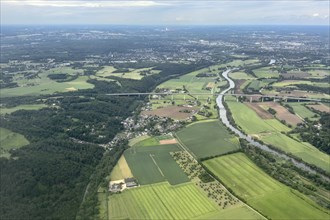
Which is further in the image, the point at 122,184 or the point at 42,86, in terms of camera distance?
the point at 42,86

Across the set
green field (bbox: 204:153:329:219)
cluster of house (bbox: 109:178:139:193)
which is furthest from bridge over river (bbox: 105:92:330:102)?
cluster of house (bbox: 109:178:139:193)

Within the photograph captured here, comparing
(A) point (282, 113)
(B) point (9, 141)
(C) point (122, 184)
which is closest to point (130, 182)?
(C) point (122, 184)

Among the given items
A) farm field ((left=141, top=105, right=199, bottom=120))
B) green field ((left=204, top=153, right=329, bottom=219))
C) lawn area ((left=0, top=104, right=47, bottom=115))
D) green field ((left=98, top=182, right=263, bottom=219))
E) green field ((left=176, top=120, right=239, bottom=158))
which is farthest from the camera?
lawn area ((left=0, top=104, right=47, bottom=115))

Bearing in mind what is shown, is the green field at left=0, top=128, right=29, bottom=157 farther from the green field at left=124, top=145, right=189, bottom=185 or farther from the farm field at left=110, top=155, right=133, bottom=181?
the green field at left=124, top=145, right=189, bottom=185

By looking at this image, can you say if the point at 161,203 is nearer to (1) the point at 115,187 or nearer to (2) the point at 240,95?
(1) the point at 115,187

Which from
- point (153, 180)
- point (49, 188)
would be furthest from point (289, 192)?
point (49, 188)

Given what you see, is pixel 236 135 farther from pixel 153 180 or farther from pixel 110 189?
pixel 110 189

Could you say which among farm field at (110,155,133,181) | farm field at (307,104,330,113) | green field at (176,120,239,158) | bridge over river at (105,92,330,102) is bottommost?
farm field at (110,155,133,181)
